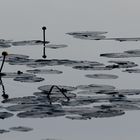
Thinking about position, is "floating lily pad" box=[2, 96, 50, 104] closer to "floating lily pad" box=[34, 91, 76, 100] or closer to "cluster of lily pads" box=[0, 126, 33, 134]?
"floating lily pad" box=[34, 91, 76, 100]

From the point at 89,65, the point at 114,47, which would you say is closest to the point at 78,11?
the point at 114,47

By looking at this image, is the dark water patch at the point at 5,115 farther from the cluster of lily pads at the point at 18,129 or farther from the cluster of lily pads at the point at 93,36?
the cluster of lily pads at the point at 93,36

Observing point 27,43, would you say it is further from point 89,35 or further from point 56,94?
point 56,94

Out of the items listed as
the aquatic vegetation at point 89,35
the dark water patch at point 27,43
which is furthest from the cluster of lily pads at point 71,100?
the aquatic vegetation at point 89,35

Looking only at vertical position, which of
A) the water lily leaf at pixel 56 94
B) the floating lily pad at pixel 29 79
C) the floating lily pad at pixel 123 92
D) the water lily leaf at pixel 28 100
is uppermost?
the floating lily pad at pixel 29 79

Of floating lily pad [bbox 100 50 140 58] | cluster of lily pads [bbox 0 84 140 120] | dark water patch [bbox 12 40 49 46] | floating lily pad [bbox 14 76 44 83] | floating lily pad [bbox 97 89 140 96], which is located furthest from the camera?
dark water patch [bbox 12 40 49 46]

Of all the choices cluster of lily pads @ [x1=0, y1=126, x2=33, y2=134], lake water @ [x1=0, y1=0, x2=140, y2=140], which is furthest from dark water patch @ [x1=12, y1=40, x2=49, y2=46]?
cluster of lily pads @ [x1=0, y1=126, x2=33, y2=134]

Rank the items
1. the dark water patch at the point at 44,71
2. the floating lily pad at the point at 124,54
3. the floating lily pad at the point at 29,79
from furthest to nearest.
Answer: the floating lily pad at the point at 124,54
the dark water patch at the point at 44,71
the floating lily pad at the point at 29,79

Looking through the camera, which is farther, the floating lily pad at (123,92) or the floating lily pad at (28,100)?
the floating lily pad at (123,92)

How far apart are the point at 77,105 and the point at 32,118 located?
0.53 m

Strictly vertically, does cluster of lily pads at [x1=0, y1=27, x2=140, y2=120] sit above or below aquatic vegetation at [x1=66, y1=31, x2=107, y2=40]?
below

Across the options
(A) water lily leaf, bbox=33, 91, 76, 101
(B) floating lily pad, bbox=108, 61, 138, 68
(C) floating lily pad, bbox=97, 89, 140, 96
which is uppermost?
(B) floating lily pad, bbox=108, 61, 138, 68

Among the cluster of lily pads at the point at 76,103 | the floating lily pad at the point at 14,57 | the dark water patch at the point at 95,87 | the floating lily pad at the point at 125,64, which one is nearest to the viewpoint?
the cluster of lily pads at the point at 76,103

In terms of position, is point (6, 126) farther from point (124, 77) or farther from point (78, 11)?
point (78, 11)
